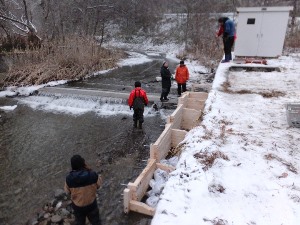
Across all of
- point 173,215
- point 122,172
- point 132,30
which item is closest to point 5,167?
point 122,172

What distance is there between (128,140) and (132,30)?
1106 inches

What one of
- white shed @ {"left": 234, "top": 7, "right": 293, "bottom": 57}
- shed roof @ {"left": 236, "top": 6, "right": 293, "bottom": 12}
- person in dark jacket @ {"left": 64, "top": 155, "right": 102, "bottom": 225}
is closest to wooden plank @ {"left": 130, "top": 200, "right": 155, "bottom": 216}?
person in dark jacket @ {"left": 64, "top": 155, "right": 102, "bottom": 225}

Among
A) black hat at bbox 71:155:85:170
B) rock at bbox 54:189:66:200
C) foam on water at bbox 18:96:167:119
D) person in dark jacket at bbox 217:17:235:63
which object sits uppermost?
person in dark jacket at bbox 217:17:235:63

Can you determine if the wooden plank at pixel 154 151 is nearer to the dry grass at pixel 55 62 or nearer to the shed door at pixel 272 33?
the shed door at pixel 272 33

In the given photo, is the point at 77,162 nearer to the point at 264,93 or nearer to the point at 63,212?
the point at 63,212

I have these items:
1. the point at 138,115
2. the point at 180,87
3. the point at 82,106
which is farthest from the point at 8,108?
the point at 180,87

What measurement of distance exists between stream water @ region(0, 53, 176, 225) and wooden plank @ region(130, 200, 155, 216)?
17cm

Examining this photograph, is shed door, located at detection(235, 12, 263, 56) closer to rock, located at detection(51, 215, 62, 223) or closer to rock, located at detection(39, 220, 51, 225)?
rock, located at detection(51, 215, 62, 223)

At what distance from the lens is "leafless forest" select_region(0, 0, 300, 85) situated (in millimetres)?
14516

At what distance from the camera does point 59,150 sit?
299 inches

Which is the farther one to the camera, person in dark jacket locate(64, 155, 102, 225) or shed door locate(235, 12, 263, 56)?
shed door locate(235, 12, 263, 56)

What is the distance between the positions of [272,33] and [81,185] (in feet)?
34.7

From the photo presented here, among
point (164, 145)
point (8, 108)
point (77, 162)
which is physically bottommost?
point (8, 108)

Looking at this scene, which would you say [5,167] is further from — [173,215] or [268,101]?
[268,101]
